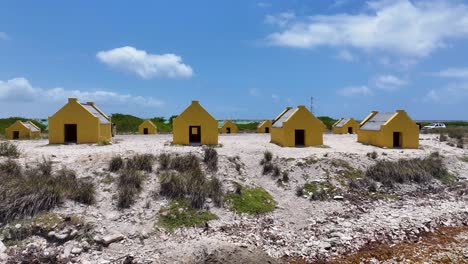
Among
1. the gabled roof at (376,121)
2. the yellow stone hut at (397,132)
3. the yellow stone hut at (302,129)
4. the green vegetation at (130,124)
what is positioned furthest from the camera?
the green vegetation at (130,124)

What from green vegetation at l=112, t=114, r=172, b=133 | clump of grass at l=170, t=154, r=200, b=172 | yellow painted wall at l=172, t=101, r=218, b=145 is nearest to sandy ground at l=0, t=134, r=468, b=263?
clump of grass at l=170, t=154, r=200, b=172

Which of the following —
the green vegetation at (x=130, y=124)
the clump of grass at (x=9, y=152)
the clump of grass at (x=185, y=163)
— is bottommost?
the clump of grass at (x=185, y=163)

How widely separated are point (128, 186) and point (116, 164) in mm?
2230

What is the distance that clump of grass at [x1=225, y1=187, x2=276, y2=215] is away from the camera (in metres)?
14.1

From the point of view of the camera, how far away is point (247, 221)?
1327cm

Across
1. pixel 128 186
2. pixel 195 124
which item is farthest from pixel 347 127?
pixel 128 186

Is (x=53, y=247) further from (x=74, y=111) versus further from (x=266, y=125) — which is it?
(x=266, y=125)

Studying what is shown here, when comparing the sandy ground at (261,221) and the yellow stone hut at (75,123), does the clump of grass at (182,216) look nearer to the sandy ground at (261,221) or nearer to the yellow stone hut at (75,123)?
the sandy ground at (261,221)

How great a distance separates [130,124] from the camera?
201 feet

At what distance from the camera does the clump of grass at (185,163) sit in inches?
661

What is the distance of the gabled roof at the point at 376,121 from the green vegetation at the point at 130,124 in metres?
33.8

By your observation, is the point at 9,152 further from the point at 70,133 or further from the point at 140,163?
the point at 70,133

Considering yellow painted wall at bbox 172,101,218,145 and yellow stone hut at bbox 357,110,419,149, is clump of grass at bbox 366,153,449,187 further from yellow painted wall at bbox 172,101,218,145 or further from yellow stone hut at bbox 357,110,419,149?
yellow painted wall at bbox 172,101,218,145

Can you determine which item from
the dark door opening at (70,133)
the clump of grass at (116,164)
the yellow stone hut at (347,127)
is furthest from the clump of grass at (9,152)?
the yellow stone hut at (347,127)
